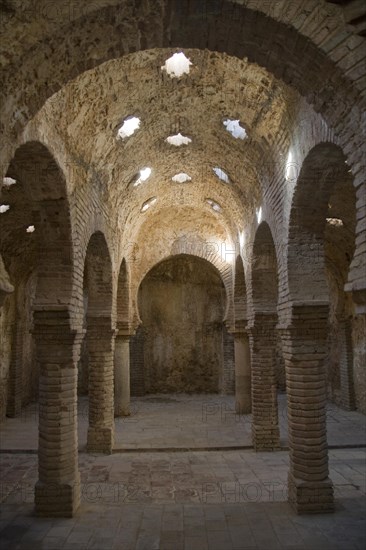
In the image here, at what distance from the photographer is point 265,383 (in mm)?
10906

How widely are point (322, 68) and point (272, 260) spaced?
710 cm

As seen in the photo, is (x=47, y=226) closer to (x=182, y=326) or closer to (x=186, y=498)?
(x=186, y=498)

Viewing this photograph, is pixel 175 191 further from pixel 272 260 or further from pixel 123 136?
pixel 123 136

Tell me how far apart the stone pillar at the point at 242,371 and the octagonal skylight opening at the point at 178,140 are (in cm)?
628

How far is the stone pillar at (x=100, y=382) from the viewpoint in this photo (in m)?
10.9

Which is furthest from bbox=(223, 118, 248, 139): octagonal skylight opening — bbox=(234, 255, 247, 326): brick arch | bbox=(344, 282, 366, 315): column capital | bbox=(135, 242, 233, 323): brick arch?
bbox=(135, 242, 233, 323): brick arch

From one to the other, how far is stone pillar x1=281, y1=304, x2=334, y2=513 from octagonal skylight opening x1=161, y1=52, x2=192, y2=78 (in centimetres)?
391

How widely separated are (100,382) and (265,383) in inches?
145

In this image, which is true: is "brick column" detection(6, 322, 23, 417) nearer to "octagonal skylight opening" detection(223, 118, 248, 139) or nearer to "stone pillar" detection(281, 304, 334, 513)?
"octagonal skylight opening" detection(223, 118, 248, 139)

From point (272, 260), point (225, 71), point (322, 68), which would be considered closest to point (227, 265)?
point (272, 260)

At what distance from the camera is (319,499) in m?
6.97

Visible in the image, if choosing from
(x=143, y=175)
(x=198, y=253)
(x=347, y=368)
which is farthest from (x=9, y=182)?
(x=347, y=368)

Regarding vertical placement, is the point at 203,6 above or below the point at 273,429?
above

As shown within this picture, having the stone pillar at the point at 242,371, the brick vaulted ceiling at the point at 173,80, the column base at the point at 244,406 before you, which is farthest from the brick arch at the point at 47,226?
the column base at the point at 244,406
